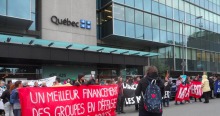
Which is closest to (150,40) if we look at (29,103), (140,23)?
(140,23)

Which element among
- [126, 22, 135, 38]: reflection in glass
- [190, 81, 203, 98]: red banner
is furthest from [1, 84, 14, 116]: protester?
[126, 22, 135, 38]: reflection in glass

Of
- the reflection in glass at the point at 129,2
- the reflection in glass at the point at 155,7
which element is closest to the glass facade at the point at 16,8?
the reflection in glass at the point at 129,2

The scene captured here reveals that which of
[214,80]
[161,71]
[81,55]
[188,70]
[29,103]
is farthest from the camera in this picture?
[188,70]

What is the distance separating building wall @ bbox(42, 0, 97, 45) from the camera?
25141 mm

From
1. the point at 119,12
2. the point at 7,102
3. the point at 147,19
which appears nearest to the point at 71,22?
the point at 119,12

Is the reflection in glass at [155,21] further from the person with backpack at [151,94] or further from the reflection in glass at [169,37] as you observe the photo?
the person with backpack at [151,94]

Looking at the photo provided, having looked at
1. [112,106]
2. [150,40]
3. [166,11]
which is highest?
[166,11]

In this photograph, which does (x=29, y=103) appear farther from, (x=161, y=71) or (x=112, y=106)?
(x=161, y=71)

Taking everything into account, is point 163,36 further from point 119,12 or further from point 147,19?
point 119,12

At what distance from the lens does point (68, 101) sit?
26.5 feet

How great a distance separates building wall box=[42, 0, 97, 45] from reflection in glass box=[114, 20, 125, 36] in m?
2.25

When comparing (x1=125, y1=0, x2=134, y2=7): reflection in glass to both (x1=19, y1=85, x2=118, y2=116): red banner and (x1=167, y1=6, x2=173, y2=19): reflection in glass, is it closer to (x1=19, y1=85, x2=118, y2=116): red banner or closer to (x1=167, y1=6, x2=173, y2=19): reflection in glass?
(x1=167, y1=6, x2=173, y2=19): reflection in glass

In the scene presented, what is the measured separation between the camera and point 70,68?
88.4ft

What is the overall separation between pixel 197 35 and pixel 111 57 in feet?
63.9
